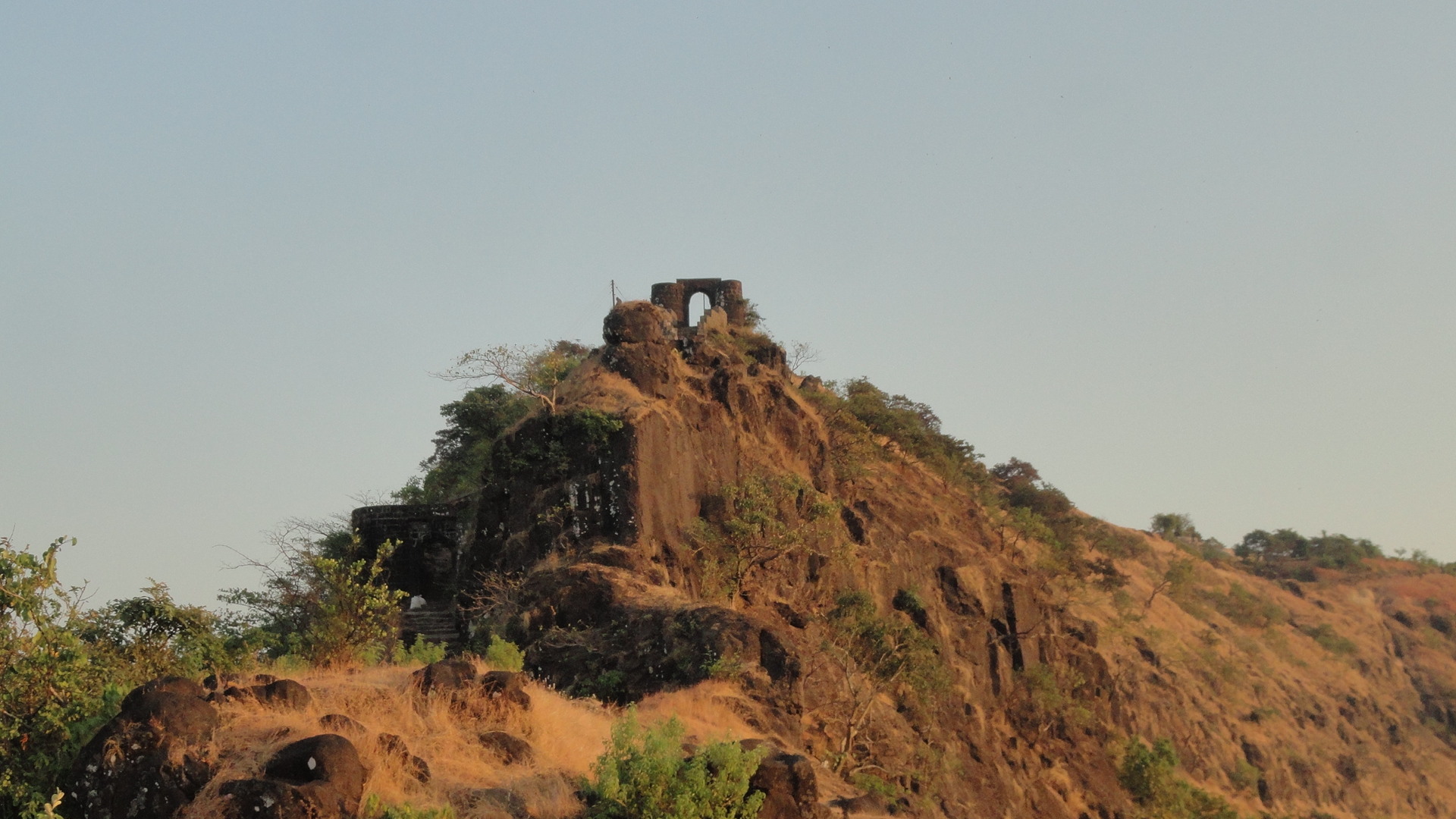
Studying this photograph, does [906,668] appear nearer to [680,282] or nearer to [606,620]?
[606,620]

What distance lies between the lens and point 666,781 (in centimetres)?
1326

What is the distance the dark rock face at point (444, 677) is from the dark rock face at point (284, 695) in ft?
4.40

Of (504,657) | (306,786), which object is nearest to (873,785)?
(504,657)

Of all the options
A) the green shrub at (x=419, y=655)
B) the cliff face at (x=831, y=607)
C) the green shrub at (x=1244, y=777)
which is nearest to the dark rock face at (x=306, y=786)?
the green shrub at (x=419, y=655)

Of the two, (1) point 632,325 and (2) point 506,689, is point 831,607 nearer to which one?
(1) point 632,325

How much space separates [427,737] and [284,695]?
1496 mm

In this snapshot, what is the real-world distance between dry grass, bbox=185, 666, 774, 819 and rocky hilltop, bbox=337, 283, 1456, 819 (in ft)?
15.1

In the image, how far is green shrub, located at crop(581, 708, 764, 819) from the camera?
13180mm

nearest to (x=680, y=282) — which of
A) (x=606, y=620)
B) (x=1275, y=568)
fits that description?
(x=606, y=620)

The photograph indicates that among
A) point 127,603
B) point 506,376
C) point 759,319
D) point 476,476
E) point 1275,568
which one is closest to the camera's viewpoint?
point 127,603

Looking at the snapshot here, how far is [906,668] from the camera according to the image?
2922 centimetres

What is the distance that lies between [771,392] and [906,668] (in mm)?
7782

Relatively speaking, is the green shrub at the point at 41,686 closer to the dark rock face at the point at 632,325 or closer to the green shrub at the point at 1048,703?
the dark rock face at the point at 632,325

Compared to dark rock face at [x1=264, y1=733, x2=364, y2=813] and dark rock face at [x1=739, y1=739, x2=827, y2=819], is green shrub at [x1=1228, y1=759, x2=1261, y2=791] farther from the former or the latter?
dark rock face at [x1=264, y1=733, x2=364, y2=813]
